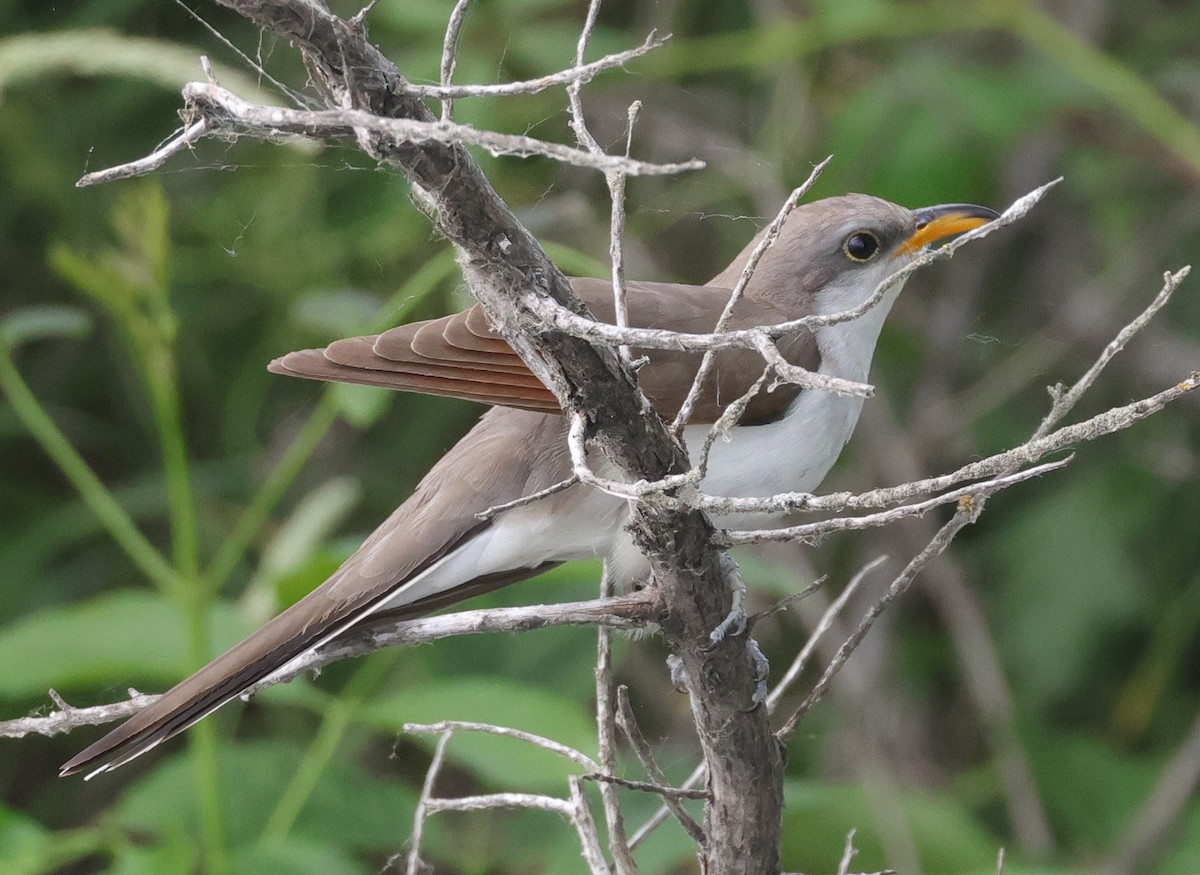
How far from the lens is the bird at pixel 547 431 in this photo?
5.42 feet

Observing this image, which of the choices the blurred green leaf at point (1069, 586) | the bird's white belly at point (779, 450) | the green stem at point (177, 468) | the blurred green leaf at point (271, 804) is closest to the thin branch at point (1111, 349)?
the bird's white belly at point (779, 450)

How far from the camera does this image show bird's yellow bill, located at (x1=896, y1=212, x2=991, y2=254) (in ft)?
7.44

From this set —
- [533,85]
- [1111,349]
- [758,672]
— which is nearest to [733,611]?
[758,672]

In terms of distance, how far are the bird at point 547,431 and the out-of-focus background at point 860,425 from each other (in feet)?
2.51

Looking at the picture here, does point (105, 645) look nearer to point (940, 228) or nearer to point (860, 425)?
point (940, 228)

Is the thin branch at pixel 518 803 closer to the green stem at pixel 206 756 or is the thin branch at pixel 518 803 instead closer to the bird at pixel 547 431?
the bird at pixel 547 431

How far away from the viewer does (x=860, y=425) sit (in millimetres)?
4250

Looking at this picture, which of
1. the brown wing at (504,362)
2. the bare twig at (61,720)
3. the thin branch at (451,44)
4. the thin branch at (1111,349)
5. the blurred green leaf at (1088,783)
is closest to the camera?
the thin branch at (451,44)

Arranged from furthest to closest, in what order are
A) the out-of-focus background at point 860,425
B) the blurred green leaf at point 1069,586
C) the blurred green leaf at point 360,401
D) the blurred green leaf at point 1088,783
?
the blurred green leaf at point 1069,586 < the blurred green leaf at point 1088,783 < the out-of-focus background at point 860,425 < the blurred green leaf at point 360,401

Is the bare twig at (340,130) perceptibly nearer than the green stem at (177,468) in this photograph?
Yes

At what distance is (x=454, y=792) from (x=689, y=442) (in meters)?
2.50

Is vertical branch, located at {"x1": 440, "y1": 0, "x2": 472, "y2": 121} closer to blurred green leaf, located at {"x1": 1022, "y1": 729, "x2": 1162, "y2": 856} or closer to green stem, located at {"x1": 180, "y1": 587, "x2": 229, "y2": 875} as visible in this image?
green stem, located at {"x1": 180, "y1": 587, "x2": 229, "y2": 875}

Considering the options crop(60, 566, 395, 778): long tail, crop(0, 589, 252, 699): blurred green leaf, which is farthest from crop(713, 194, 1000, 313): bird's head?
crop(0, 589, 252, 699): blurred green leaf

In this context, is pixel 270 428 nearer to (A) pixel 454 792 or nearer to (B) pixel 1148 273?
(A) pixel 454 792
